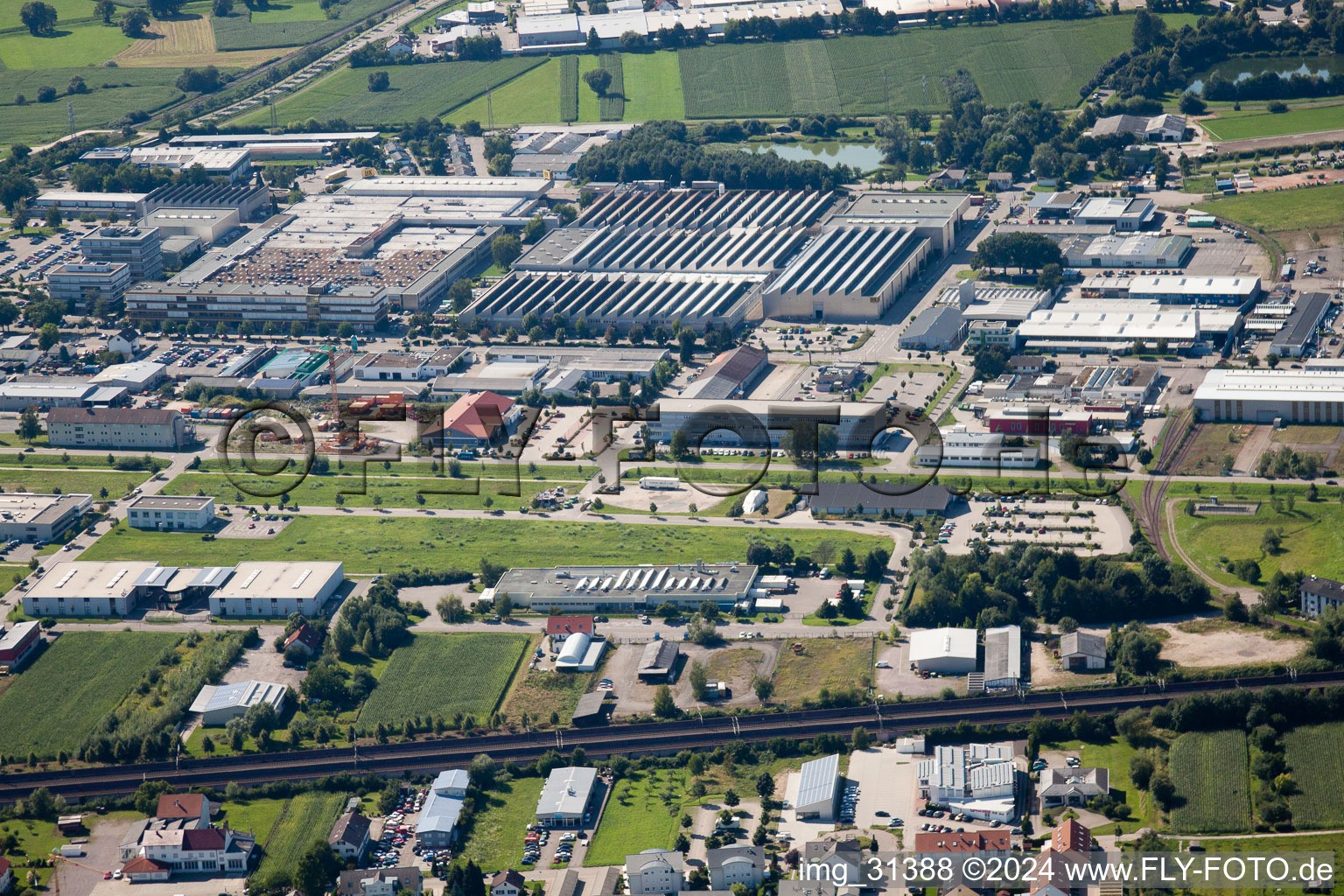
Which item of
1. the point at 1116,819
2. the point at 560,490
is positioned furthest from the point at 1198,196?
the point at 1116,819

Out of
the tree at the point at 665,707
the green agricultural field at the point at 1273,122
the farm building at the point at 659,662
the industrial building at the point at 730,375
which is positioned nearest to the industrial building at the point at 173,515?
the industrial building at the point at 730,375

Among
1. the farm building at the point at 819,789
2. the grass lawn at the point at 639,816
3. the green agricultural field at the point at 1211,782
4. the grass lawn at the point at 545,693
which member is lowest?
the grass lawn at the point at 639,816

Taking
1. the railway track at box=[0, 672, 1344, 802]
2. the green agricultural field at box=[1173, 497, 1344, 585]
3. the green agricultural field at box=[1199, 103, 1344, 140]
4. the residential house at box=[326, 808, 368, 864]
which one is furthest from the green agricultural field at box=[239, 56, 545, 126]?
the residential house at box=[326, 808, 368, 864]

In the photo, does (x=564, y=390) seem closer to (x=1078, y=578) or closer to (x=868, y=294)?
(x=868, y=294)

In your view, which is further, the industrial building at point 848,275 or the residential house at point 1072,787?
the industrial building at point 848,275

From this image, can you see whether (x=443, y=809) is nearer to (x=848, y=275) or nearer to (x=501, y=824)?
(x=501, y=824)

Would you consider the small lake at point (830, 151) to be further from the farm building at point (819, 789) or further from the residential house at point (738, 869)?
the residential house at point (738, 869)

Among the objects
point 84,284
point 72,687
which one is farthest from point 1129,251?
point 72,687

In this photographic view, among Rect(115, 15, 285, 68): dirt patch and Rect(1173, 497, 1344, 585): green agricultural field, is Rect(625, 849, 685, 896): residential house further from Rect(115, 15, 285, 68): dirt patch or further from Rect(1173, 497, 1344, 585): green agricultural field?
Rect(115, 15, 285, 68): dirt patch
